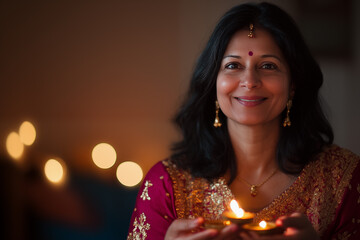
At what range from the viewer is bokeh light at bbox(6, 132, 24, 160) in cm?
330

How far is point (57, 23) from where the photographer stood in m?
3.41

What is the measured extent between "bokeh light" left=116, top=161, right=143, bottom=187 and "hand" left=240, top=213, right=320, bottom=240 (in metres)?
2.21

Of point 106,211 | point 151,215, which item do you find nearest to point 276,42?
point 151,215

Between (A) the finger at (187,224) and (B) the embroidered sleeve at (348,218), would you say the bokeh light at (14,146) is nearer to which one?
(A) the finger at (187,224)

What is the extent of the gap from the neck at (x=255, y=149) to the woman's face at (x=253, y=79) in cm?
12

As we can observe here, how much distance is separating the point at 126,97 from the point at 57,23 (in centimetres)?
83

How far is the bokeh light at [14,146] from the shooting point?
10.8 feet

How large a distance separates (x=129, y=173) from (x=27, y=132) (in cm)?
90

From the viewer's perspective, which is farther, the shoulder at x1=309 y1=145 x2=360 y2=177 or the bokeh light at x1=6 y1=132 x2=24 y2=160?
the bokeh light at x1=6 y1=132 x2=24 y2=160

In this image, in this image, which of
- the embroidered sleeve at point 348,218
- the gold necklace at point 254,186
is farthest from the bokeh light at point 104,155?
the embroidered sleeve at point 348,218

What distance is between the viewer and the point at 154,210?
176cm

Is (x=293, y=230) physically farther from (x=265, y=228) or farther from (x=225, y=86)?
(x=225, y=86)

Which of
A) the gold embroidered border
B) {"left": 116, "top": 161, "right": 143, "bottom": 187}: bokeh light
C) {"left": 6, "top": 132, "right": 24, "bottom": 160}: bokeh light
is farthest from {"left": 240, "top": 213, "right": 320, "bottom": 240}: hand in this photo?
{"left": 6, "top": 132, "right": 24, "bottom": 160}: bokeh light

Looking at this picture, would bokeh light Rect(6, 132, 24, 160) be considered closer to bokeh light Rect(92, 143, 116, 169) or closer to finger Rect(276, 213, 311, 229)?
bokeh light Rect(92, 143, 116, 169)
